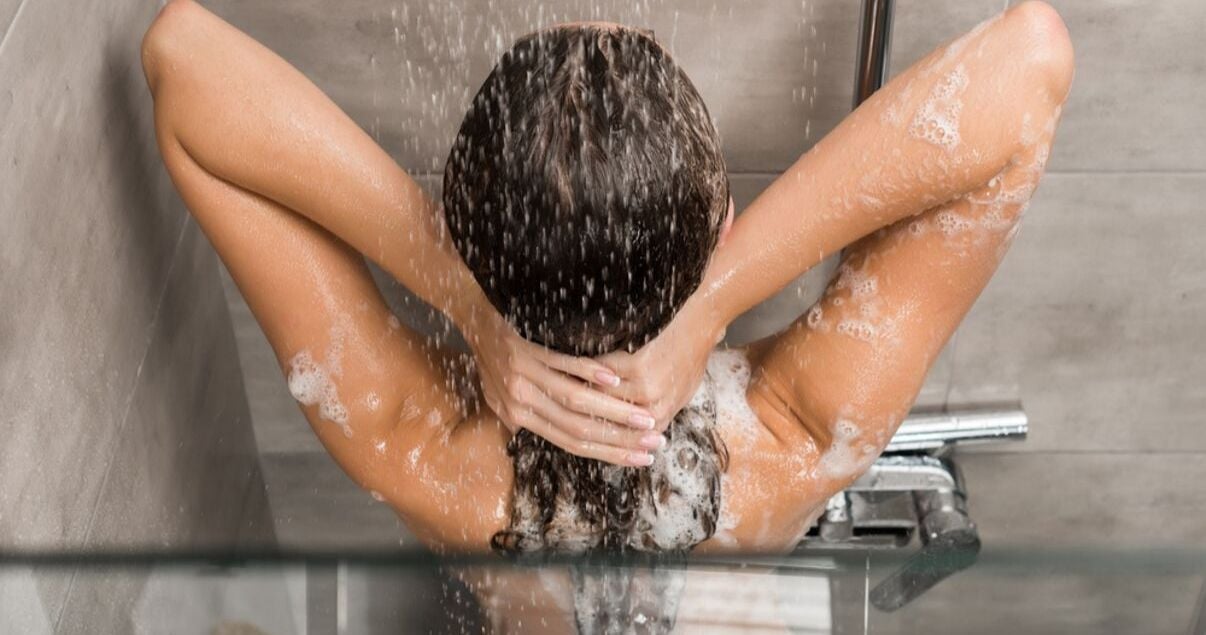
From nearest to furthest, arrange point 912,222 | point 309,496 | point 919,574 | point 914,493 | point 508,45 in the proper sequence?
point 919,574, point 912,222, point 508,45, point 914,493, point 309,496

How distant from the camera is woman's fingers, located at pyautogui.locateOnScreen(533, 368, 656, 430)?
3.64 ft

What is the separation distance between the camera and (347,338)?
1.24m

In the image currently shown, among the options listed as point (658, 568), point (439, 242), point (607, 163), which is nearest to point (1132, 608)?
point (658, 568)

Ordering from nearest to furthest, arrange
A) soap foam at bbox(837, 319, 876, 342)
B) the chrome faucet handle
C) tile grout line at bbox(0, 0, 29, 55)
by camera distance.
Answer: the chrome faucet handle → tile grout line at bbox(0, 0, 29, 55) → soap foam at bbox(837, 319, 876, 342)

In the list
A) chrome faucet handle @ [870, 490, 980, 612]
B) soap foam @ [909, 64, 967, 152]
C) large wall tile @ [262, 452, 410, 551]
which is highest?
soap foam @ [909, 64, 967, 152]

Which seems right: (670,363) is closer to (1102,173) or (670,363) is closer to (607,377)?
(607,377)

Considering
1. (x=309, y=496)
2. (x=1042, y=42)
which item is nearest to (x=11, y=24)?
(x=1042, y=42)

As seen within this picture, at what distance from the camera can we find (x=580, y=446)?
114cm

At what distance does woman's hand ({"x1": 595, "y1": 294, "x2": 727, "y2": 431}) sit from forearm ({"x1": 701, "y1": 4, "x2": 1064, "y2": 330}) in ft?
0.07

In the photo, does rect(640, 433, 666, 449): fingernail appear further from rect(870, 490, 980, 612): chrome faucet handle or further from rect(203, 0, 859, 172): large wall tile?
rect(203, 0, 859, 172): large wall tile

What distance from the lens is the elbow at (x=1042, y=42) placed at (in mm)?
1106

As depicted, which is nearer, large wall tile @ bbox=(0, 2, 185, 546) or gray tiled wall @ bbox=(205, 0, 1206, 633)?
large wall tile @ bbox=(0, 2, 185, 546)

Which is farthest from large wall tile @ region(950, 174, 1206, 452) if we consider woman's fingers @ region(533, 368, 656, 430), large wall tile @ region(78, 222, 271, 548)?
large wall tile @ region(78, 222, 271, 548)

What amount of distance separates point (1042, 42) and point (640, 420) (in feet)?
1.46
